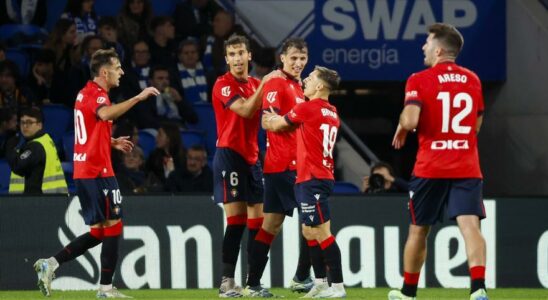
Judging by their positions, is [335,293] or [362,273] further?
[362,273]

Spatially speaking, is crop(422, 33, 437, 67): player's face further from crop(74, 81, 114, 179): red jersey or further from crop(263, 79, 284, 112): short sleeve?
crop(74, 81, 114, 179): red jersey

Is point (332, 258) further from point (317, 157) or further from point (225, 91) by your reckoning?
point (225, 91)

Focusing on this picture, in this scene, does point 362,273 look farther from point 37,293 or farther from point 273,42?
point 273,42

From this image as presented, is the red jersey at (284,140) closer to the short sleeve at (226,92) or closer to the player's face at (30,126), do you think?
the short sleeve at (226,92)

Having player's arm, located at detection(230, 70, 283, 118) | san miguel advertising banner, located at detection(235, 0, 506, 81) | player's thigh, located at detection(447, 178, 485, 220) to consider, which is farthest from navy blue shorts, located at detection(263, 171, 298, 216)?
san miguel advertising banner, located at detection(235, 0, 506, 81)

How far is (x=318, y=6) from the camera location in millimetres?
A: 18000

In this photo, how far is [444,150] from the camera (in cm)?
897

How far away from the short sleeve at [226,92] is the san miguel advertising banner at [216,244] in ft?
8.18

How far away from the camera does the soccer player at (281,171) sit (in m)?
10.6

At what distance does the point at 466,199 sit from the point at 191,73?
8.35 m

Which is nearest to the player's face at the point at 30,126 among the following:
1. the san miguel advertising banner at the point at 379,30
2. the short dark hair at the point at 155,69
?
the short dark hair at the point at 155,69

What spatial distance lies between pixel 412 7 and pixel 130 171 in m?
5.31

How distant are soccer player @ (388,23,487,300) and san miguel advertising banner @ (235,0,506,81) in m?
8.92

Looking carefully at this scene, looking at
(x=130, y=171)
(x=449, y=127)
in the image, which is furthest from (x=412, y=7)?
(x=449, y=127)
